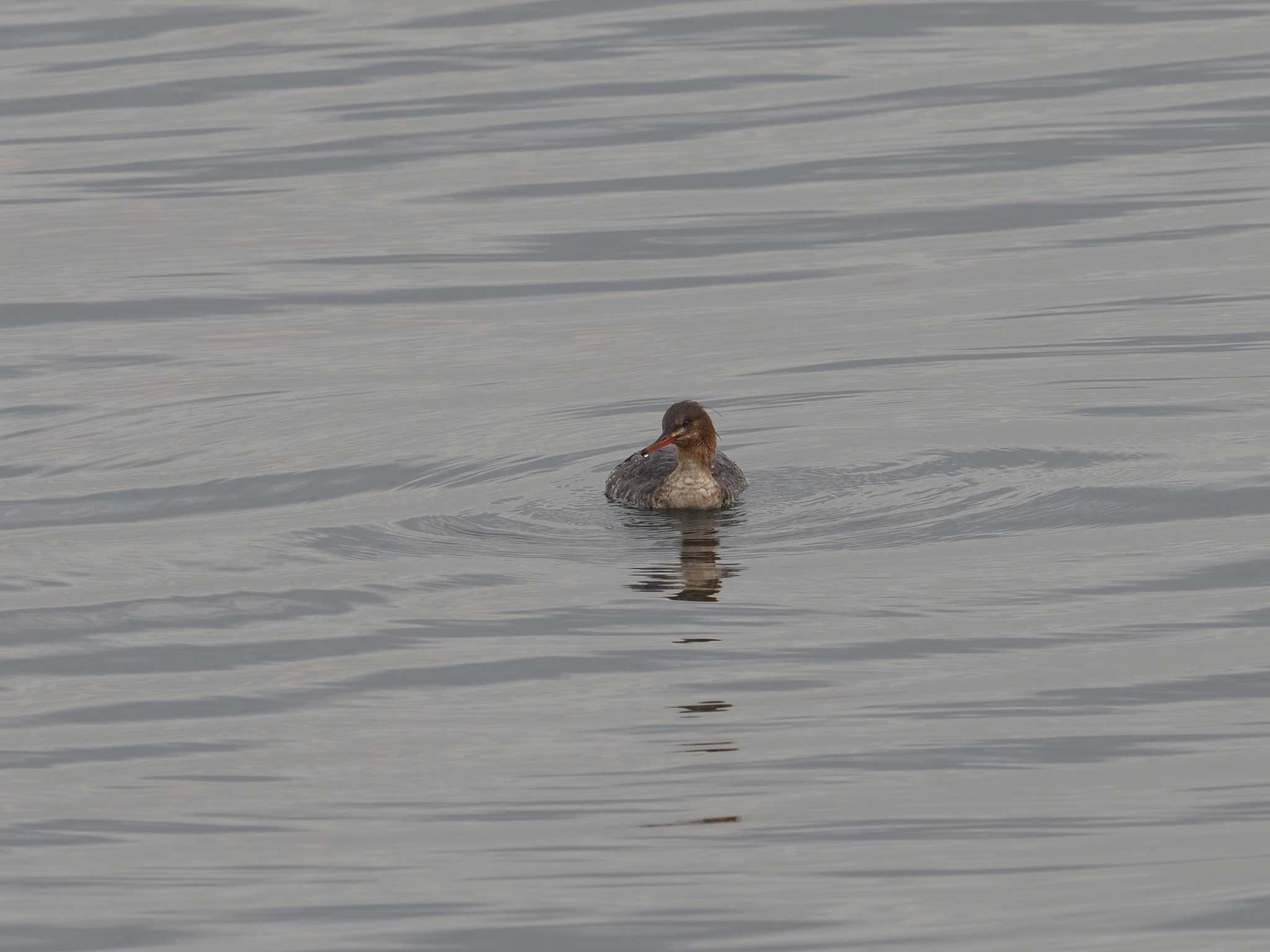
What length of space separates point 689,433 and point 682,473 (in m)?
0.29

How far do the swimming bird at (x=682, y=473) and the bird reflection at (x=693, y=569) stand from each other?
193mm

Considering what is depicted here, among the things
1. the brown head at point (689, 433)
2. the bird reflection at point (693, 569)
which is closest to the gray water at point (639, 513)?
the bird reflection at point (693, 569)

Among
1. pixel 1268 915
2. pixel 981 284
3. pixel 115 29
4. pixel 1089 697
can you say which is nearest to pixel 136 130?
pixel 115 29

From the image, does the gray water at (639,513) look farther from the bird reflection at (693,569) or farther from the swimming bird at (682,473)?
the swimming bird at (682,473)

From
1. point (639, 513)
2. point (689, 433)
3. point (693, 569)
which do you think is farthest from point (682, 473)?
point (693, 569)

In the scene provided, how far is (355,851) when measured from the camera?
9.43m

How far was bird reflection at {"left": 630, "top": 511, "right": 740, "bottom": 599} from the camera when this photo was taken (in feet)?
44.3

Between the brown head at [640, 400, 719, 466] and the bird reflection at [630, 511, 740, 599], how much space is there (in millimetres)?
467

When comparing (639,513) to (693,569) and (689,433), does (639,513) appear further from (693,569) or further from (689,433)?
(693,569)

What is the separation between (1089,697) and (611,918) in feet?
10.8

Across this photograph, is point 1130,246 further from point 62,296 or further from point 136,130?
point 136,130

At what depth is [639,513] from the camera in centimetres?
1589

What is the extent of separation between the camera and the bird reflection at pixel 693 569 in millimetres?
13492

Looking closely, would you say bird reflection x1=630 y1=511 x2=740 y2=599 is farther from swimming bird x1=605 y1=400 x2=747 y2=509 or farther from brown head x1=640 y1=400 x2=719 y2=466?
brown head x1=640 y1=400 x2=719 y2=466
